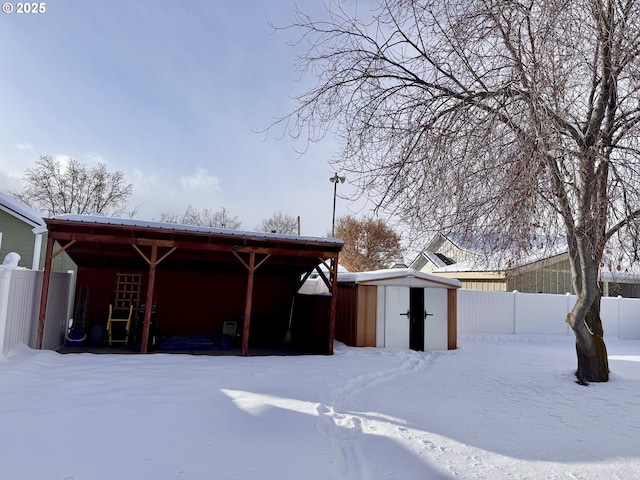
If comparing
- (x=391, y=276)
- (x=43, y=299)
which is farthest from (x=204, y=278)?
(x=391, y=276)

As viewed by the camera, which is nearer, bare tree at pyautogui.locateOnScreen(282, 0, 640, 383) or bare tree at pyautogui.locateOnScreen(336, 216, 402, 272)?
bare tree at pyautogui.locateOnScreen(282, 0, 640, 383)

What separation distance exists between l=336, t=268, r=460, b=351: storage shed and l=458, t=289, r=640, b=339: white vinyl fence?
102 inches

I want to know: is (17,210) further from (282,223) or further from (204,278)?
(282,223)

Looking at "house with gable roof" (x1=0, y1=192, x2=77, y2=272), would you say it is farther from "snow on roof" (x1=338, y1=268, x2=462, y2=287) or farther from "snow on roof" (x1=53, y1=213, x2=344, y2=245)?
"snow on roof" (x1=338, y1=268, x2=462, y2=287)

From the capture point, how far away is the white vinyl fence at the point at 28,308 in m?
6.13

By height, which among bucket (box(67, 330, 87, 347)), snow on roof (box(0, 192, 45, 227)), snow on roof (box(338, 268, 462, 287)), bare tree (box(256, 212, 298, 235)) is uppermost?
bare tree (box(256, 212, 298, 235))

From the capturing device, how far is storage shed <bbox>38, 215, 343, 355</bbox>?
7.89 metres

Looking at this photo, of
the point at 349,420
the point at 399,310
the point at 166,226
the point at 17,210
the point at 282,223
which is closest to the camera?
the point at 349,420

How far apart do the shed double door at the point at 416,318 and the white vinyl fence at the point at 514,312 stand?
9.15 ft

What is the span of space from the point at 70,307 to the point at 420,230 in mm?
9142

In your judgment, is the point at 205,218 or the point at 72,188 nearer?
the point at 72,188

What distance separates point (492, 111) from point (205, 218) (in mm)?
34546

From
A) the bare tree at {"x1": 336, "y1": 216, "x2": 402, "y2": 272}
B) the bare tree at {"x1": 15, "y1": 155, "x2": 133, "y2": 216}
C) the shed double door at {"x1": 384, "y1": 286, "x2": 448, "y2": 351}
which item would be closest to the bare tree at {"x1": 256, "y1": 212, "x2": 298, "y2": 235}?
the bare tree at {"x1": 336, "y1": 216, "x2": 402, "y2": 272}

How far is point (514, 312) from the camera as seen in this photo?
1292 centimetres
